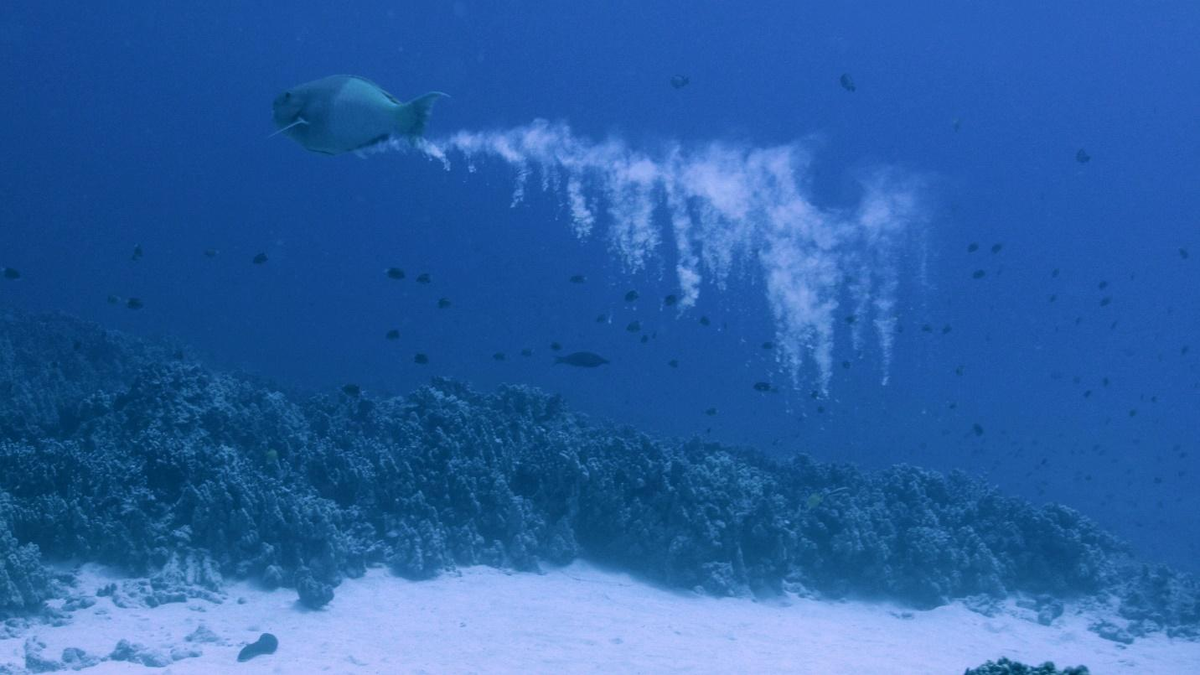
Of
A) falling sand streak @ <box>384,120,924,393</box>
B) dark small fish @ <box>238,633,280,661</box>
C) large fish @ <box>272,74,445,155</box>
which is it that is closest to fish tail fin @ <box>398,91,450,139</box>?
large fish @ <box>272,74,445,155</box>

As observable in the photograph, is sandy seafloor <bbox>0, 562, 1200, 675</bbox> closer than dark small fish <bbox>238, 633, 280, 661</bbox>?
No

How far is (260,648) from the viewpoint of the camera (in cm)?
671

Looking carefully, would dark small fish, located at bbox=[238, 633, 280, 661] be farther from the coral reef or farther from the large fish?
the large fish

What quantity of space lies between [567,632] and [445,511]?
2.71 meters

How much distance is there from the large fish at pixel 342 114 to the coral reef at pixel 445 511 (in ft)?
19.8

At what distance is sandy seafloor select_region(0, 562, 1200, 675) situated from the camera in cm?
686

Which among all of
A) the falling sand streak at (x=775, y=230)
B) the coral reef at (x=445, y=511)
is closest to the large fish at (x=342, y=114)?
the coral reef at (x=445, y=511)

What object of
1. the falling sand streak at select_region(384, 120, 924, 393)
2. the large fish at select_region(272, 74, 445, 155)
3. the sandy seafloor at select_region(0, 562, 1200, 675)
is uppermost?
the falling sand streak at select_region(384, 120, 924, 393)

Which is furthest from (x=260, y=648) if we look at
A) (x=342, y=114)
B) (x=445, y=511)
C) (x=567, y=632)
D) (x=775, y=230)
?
(x=775, y=230)

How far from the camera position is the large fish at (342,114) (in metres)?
3.21

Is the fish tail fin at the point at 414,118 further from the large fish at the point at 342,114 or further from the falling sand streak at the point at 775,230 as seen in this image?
the falling sand streak at the point at 775,230

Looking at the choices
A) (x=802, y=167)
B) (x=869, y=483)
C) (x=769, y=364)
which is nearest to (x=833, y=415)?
(x=769, y=364)

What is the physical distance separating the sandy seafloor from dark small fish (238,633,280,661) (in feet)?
0.23

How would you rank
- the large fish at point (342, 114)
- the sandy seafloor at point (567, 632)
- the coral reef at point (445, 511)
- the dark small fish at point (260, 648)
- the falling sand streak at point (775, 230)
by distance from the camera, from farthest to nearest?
1. the falling sand streak at point (775, 230)
2. the coral reef at point (445, 511)
3. the sandy seafloor at point (567, 632)
4. the dark small fish at point (260, 648)
5. the large fish at point (342, 114)
